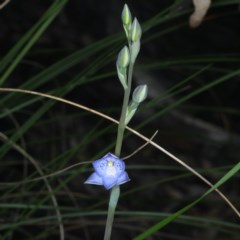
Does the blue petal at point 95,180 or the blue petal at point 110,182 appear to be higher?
the blue petal at point 95,180

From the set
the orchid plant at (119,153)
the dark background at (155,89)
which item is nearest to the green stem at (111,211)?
the orchid plant at (119,153)

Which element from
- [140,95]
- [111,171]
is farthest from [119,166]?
[140,95]

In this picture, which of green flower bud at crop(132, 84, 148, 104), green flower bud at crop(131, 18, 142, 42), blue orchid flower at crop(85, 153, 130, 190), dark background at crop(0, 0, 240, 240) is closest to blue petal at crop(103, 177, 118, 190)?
blue orchid flower at crop(85, 153, 130, 190)

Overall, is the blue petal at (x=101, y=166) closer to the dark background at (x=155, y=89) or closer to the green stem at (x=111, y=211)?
the green stem at (x=111, y=211)

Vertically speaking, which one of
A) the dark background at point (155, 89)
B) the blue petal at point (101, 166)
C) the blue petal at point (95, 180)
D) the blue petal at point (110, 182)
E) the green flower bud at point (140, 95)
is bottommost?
the blue petal at point (110, 182)

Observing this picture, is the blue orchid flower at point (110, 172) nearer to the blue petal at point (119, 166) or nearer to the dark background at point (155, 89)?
the blue petal at point (119, 166)

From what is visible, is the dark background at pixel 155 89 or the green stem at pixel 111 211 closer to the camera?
the green stem at pixel 111 211

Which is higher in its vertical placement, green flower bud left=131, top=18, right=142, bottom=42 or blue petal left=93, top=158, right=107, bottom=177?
green flower bud left=131, top=18, right=142, bottom=42

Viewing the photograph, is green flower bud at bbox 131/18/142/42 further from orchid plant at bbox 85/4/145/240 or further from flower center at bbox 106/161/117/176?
flower center at bbox 106/161/117/176
